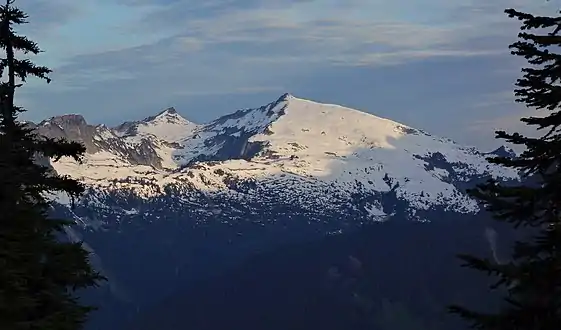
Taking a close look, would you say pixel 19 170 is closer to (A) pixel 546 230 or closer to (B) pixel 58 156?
(B) pixel 58 156

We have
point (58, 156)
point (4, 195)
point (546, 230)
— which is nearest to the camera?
point (546, 230)

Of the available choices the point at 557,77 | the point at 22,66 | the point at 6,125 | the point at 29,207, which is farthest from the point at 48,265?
the point at 557,77

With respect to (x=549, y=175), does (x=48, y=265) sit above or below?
below

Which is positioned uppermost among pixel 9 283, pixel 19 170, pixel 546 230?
pixel 19 170

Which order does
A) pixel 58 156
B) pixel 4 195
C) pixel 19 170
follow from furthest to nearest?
pixel 58 156
pixel 19 170
pixel 4 195
